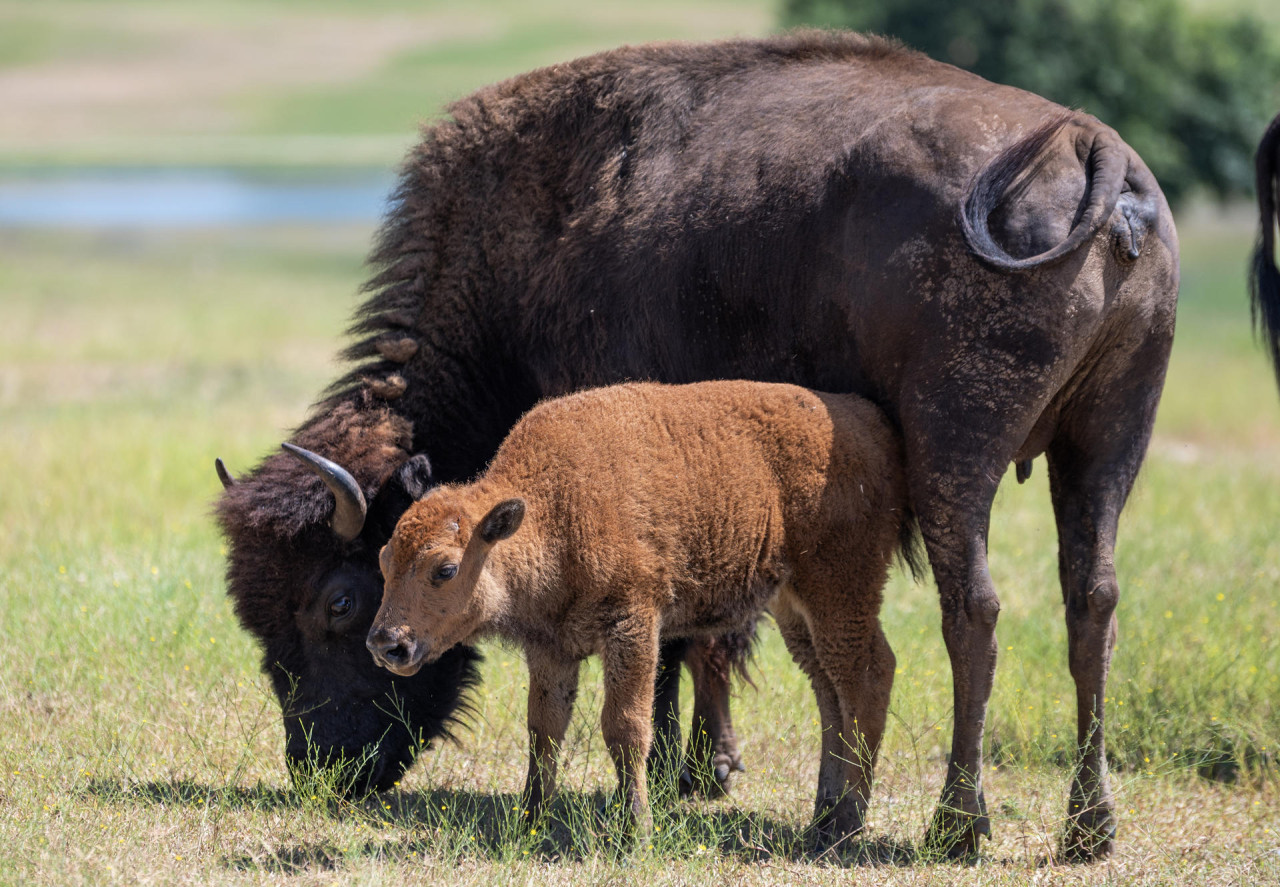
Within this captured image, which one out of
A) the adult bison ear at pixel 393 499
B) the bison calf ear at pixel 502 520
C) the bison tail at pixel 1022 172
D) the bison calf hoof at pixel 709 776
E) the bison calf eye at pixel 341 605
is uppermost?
the bison tail at pixel 1022 172

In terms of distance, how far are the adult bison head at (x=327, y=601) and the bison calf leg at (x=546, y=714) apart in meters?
0.61

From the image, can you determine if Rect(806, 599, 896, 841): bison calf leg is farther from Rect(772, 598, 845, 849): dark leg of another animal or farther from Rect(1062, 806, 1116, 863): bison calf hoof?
Rect(1062, 806, 1116, 863): bison calf hoof

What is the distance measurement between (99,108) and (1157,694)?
89.2m

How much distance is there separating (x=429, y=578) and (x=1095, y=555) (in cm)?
244

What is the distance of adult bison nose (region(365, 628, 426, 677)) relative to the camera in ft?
14.7

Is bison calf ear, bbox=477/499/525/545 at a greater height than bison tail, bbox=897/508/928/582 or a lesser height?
greater

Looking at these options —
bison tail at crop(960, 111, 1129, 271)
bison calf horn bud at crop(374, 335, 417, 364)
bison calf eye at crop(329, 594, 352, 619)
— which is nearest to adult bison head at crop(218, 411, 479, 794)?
bison calf eye at crop(329, 594, 352, 619)

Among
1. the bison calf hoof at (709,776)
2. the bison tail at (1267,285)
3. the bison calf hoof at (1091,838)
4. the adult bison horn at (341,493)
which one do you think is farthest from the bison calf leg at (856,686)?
the bison tail at (1267,285)

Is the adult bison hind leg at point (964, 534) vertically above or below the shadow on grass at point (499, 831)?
above

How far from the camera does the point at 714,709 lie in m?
6.10

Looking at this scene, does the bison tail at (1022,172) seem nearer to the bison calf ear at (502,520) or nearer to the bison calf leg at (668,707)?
the bison calf ear at (502,520)

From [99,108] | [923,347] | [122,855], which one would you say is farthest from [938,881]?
[99,108]

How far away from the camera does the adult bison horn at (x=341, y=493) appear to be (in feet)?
17.3

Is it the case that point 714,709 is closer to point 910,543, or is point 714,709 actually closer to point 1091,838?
point 910,543
